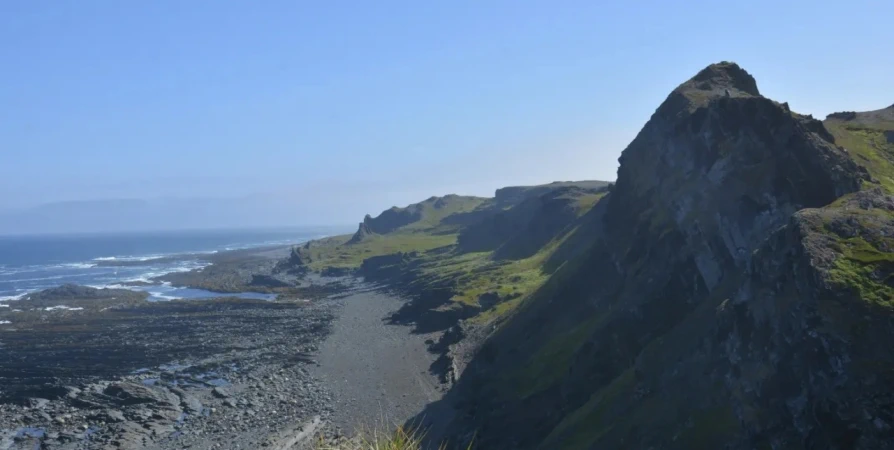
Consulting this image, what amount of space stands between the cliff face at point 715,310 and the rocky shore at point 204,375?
1364cm

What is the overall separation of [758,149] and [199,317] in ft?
353

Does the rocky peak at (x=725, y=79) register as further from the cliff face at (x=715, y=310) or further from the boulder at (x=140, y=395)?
the boulder at (x=140, y=395)

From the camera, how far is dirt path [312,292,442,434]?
210ft

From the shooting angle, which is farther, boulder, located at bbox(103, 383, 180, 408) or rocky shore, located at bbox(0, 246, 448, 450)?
boulder, located at bbox(103, 383, 180, 408)

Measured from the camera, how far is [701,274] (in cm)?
4919

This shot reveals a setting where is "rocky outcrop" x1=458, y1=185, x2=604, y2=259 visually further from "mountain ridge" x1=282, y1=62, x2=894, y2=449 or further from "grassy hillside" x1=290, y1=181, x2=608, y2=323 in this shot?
"mountain ridge" x1=282, y1=62, x2=894, y2=449

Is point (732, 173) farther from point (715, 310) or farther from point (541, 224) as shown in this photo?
point (541, 224)

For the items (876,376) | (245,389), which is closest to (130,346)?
(245,389)

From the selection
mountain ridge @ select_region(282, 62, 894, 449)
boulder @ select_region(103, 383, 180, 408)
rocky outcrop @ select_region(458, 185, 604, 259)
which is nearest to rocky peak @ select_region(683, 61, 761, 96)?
mountain ridge @ select_region(282, 62, 894, 449)

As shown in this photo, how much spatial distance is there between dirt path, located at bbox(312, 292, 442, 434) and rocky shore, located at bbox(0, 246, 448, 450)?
20cm

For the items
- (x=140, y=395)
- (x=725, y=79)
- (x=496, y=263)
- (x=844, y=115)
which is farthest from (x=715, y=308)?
(x=496, y=263)

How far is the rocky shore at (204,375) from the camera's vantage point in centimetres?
5925

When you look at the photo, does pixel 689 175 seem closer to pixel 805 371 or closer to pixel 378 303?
pixel 805 371

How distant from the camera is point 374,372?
260 feet
